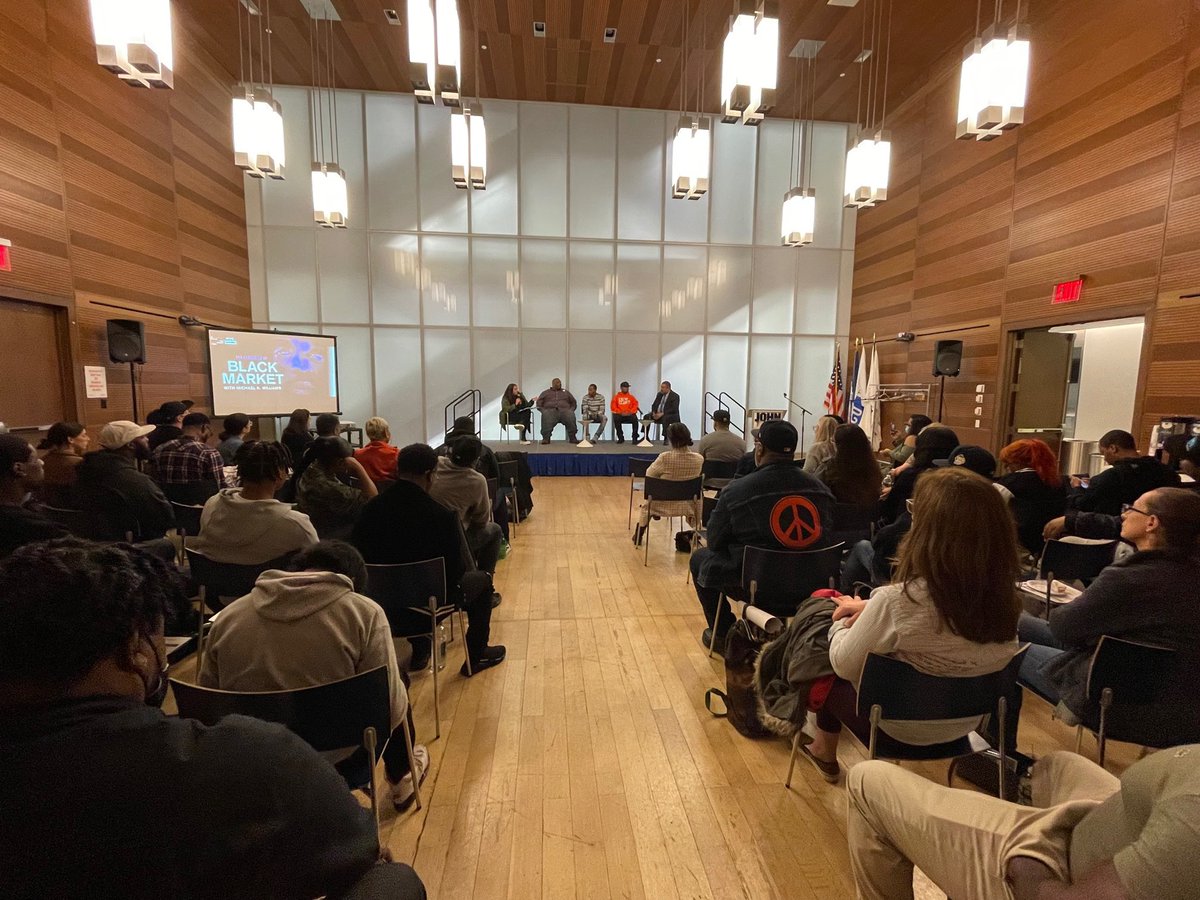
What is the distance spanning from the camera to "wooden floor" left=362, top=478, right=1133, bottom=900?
5.81ft

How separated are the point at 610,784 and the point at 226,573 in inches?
74.3

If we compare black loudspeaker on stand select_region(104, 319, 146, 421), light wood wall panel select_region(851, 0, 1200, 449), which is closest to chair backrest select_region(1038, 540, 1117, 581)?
light wood wall panel select_region(851, 0, 1200, 449)

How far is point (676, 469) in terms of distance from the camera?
466 cm

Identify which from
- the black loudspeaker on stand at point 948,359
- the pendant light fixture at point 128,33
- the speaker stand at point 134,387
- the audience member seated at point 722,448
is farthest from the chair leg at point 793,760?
the speaker stand at point 134,387

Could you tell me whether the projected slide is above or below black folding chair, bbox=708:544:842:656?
above

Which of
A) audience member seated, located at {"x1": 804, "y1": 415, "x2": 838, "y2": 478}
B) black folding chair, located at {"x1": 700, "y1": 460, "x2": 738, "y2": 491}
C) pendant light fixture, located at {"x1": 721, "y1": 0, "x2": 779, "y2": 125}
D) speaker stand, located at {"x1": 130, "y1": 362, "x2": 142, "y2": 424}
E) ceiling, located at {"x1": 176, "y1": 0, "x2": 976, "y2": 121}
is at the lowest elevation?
black folding chair, located at {"x1": 700, "y1": 460, "x2": 738, "y2": 491}

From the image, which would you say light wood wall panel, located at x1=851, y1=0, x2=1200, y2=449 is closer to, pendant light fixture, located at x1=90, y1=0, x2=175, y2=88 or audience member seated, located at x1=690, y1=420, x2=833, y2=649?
audience member seated, located at x1=690, y1=420, x2=833, y2=649

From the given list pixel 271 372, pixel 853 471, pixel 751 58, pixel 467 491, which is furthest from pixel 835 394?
pixel 271 372

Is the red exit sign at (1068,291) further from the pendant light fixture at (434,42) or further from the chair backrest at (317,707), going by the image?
the chair backrest at (317,707)

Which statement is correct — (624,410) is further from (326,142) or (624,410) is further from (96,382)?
(96,382)

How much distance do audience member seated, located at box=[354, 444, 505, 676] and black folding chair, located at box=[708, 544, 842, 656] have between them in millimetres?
1351

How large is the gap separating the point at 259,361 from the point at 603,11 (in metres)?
6.90

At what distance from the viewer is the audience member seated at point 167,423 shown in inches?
175

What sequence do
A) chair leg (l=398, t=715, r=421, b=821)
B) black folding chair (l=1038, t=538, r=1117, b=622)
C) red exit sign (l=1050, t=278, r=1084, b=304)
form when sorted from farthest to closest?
red exit sign (l=1050, t=278, r=1084, b=304) < black folding chair (l=1038, t=538, r=1117, b=622) < chair leg (l=398, t=715, r=421, b=821)
